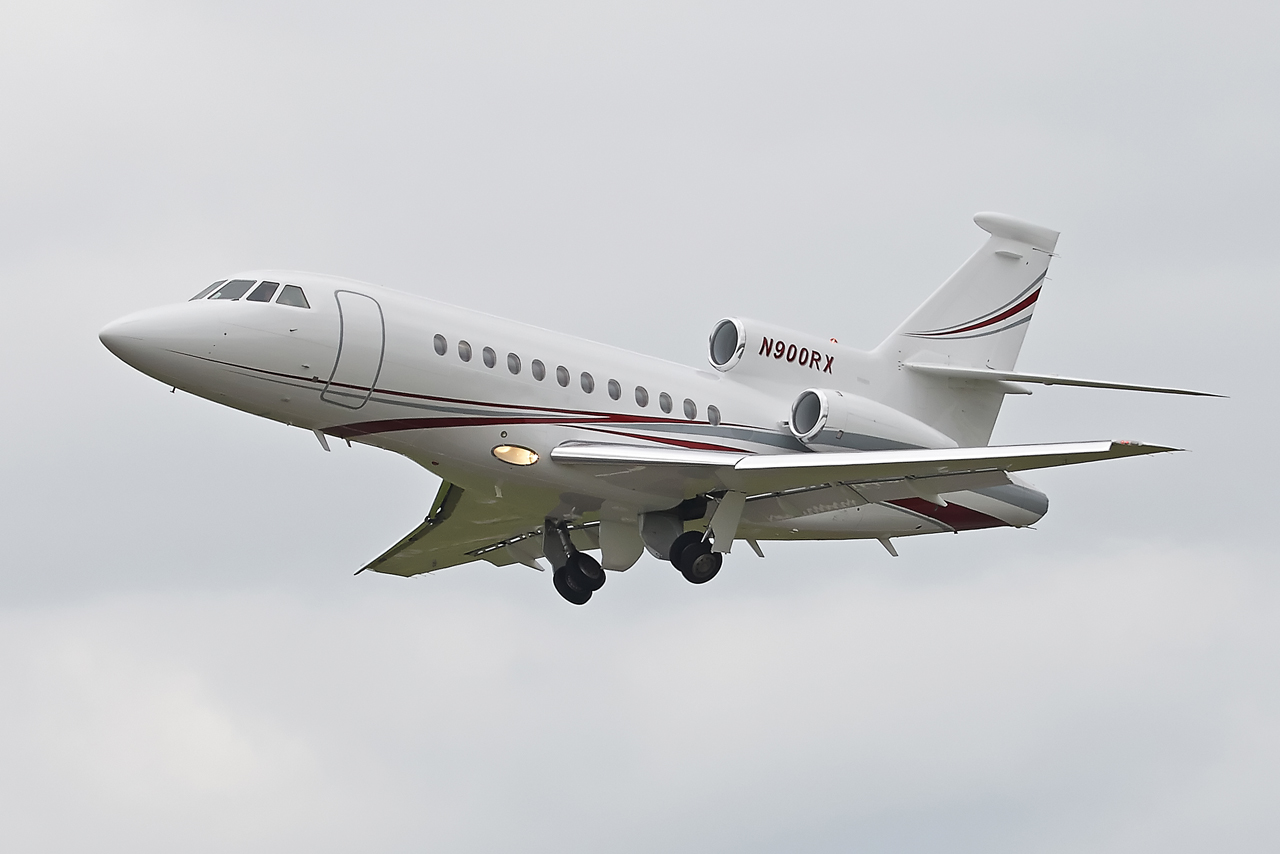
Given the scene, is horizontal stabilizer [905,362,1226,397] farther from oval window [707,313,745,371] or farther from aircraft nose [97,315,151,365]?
aircraft nose [97,315,151,365]

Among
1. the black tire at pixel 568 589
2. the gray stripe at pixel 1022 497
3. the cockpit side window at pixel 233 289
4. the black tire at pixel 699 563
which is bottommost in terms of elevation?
the black tire at pixel 568 589

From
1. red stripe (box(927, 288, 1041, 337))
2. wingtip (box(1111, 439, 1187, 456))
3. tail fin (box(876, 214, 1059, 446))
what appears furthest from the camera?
red stripe (box(927, 288, 1041, 337))

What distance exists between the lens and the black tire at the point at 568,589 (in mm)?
26656

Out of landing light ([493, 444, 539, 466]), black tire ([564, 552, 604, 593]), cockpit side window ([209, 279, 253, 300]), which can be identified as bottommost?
black tire ([564, 552, 604, 593])

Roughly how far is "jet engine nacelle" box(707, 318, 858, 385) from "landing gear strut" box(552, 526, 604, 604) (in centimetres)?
336

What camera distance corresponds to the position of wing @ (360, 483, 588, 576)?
25156 millimetres

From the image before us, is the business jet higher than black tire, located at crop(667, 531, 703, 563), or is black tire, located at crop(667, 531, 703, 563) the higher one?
the business jet

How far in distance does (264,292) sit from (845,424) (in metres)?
8.06

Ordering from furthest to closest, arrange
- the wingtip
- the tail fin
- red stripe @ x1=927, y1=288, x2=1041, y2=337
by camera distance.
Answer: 1. red stripe @ x1=927, y1=288, x2=1041, y2=337
2. the tail fin
3. the wingtip

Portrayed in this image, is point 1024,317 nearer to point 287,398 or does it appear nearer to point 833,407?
point 833,407

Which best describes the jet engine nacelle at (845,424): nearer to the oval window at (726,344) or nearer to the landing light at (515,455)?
the oval window at (726,344)

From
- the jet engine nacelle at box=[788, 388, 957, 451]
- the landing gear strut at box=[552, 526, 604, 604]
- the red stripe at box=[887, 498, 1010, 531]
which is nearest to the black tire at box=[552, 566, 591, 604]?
the landing gear strut at box=[552, 526, 604, 604]

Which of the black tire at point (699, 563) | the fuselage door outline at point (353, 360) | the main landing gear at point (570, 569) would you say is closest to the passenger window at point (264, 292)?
the fuselage door outline at point (353, 360)

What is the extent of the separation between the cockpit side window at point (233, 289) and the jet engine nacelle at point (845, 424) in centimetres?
773
